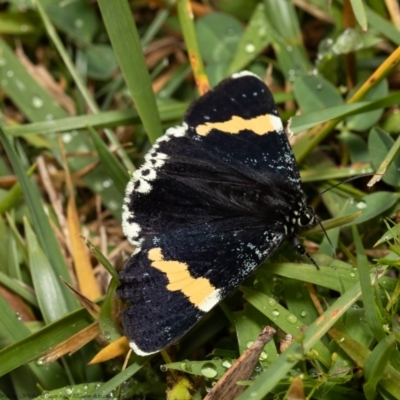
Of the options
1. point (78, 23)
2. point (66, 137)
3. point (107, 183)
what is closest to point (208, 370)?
point (107, 183)

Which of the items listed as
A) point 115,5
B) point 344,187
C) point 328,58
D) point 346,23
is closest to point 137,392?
point 344,187

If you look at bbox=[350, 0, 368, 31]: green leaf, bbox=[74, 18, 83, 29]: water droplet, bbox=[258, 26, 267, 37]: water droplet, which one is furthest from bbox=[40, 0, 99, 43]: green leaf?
bbox=[350, 0, 368, 31]: green leaf

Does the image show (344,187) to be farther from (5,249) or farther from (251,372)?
(5,249)

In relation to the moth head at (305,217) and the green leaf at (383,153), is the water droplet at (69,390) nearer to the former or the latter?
the moth head at (305,217)

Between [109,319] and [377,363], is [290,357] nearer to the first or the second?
[377,363]

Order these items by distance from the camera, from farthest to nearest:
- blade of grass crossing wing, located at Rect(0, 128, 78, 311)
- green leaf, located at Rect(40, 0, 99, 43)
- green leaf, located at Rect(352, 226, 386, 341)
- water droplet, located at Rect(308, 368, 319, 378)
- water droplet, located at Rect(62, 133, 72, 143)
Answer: green leaf, located at Rect(40, 0, 99, 43), water droplet, located at Rect(62, 133, 72, 143), blade of grass crossing wing, located at Rect(0, 128, 78, 311), water droplet, located at Rect(308, 368, 319, 378), green leaf, located at Rect(352, 226, 386, 341)

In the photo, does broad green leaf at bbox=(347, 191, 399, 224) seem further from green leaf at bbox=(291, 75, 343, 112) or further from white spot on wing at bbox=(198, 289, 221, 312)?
white spot on wing at bbox=(198, 289, 221, 312)
